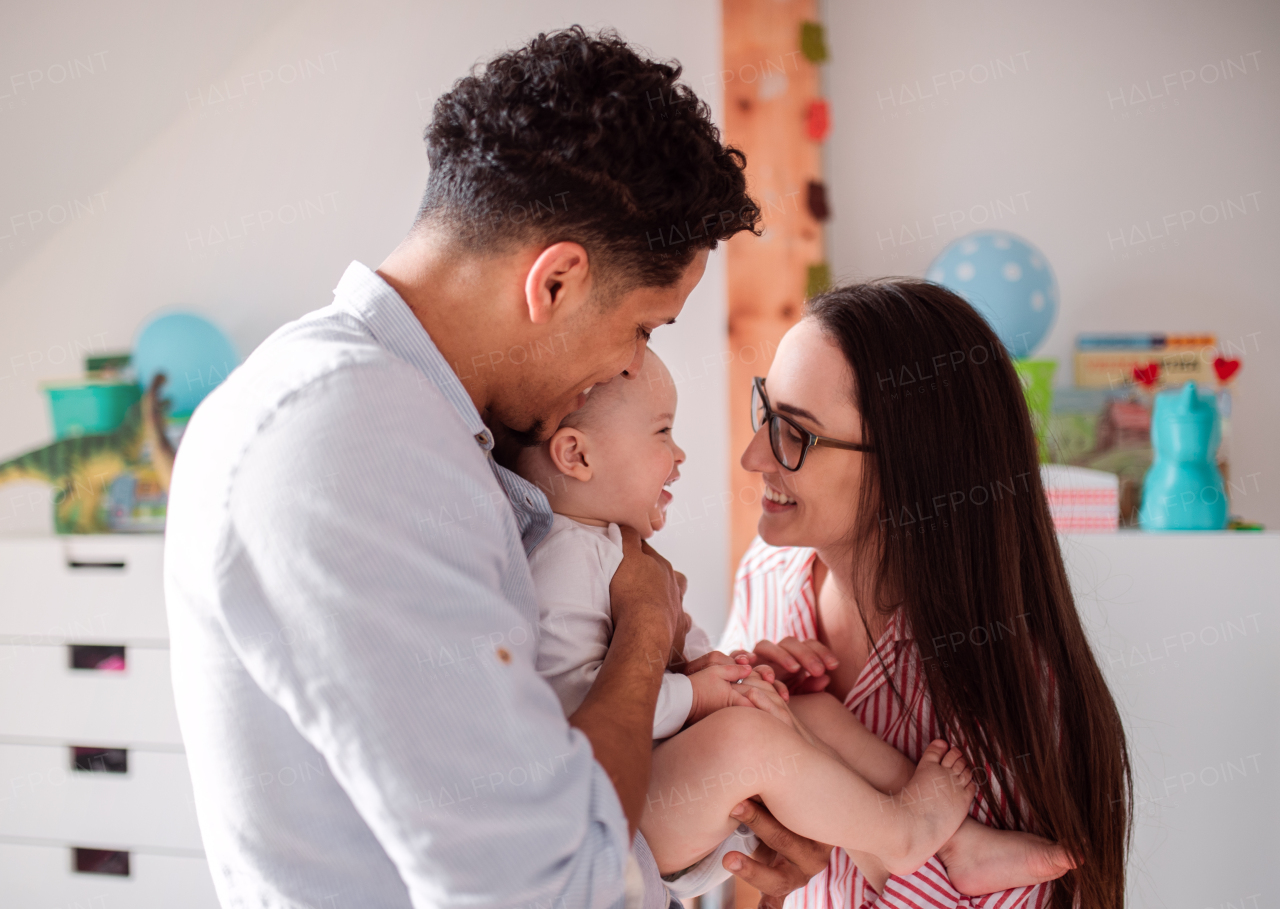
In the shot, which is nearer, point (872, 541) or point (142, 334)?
point (872, 541)

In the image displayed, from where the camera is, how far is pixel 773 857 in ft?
4.34

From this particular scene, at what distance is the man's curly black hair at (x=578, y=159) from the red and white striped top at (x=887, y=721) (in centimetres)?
82

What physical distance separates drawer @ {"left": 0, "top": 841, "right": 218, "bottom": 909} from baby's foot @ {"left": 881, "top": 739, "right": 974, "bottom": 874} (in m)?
2.28

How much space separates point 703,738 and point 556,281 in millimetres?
614

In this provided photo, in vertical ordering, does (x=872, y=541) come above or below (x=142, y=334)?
below

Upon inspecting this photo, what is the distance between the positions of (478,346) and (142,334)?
2.44m

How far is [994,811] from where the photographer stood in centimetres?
134

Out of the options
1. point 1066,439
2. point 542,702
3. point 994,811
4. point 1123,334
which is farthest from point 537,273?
point 1123,334

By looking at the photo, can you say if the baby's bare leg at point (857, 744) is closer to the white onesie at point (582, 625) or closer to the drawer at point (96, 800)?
the white onesie at point (582, 625)

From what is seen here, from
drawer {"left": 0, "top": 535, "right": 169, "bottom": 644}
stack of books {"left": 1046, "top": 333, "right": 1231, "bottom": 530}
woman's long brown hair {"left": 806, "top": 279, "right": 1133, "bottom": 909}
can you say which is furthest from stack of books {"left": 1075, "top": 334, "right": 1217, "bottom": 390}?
drawer {"left": 0, "top": 535, "right": 169, "bottom": 644}

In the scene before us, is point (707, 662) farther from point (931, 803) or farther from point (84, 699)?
point (84, 699)

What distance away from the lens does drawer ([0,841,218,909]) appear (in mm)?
2682

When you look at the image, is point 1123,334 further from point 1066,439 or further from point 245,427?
point 245,427

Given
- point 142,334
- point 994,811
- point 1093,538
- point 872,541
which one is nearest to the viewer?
point 994,811
